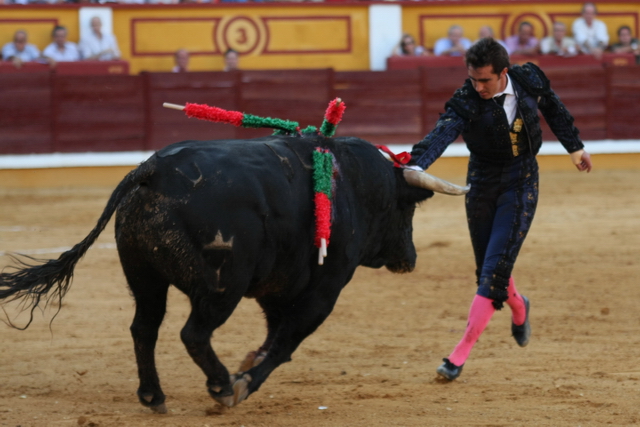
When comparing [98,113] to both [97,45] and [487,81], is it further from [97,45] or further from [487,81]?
[487,81]

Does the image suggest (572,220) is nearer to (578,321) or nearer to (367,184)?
(578,321)

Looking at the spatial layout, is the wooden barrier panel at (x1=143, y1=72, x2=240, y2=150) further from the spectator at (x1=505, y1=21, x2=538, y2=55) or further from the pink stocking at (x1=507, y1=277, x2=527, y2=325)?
the pink stocking at (x1=507, y1=277, x2=527, y2=325)

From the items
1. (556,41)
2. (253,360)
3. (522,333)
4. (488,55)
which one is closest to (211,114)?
(253,360)

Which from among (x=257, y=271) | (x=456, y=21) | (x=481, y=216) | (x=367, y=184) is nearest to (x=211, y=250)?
(x=257, y=271)

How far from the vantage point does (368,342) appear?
4.12 m

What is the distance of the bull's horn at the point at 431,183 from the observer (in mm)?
3142

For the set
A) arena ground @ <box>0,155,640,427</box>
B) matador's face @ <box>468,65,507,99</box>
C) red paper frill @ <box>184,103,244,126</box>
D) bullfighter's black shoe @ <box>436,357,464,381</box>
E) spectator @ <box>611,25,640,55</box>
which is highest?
spectator @ <box>611,25,640,55</box>

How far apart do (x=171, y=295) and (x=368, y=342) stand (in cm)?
145

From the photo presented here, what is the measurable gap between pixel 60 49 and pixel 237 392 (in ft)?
27.7

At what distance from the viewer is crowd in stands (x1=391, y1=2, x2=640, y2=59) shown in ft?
36.5

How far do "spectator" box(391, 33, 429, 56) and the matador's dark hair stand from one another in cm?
804

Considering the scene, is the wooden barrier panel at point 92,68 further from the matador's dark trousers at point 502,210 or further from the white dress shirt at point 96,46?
the matador's dark trousers at point 502,210

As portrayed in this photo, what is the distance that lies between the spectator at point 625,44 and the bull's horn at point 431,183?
29.3 ft

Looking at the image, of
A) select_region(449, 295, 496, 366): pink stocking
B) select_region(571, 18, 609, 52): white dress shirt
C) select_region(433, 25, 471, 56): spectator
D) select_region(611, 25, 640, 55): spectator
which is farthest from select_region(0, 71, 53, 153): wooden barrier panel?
select_region(449, 295, 496, 366): pink stocking
